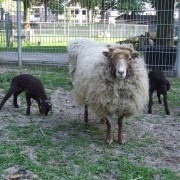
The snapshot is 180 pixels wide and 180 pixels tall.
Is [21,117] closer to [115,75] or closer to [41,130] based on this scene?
[41,130]

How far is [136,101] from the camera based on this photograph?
466 cm

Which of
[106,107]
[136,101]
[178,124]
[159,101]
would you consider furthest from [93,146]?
[159,101]

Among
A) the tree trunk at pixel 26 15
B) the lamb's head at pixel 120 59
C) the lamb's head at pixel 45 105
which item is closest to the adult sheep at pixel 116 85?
the lamb's head at pixel 120 59

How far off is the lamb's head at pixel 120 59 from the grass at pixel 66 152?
0.94 metres

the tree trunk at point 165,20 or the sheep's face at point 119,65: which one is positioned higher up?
the tree trunk at point 165,20

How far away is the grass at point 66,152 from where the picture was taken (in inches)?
148

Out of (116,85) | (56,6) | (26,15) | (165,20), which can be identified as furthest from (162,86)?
(26,15)

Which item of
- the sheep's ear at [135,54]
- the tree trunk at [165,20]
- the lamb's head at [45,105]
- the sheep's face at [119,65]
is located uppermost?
the tree trunk at [165,20]

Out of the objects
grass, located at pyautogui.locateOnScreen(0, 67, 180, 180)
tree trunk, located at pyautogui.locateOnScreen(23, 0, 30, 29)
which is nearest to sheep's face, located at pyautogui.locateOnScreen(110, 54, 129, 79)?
grass, located at pyautogui.locateOnScreen(0, 67, 180, 180)

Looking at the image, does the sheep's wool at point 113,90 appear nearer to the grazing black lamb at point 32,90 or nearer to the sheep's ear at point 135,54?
the sheep's ear at point 135,54

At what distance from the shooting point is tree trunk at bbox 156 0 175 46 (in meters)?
9.71

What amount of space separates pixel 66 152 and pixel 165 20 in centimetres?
652

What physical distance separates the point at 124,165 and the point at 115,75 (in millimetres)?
1178

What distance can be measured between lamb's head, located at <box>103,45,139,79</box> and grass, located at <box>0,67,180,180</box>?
0.94 m
